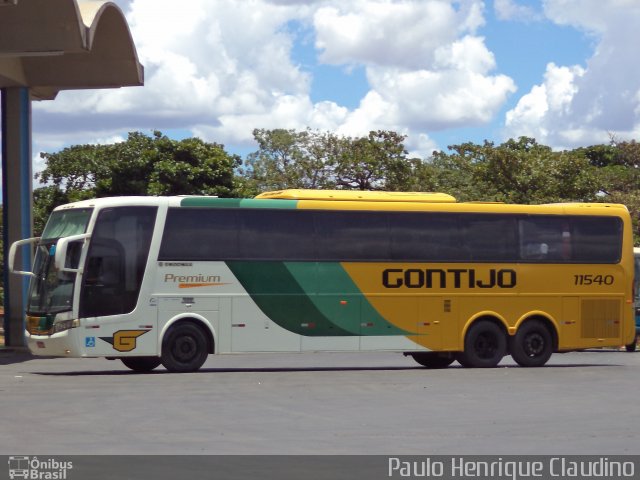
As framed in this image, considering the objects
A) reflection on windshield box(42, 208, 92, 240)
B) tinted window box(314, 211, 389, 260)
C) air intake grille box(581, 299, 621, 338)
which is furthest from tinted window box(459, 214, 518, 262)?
reflection on windshield box(42, 208, 92, 240)

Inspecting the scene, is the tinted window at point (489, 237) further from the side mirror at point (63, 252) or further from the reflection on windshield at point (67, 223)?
the side mirror at point (63, 252)

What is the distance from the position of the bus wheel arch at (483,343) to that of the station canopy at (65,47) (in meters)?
8.96

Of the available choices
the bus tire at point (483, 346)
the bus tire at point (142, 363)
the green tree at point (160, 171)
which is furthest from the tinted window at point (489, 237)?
the green tree at point (160, 171)

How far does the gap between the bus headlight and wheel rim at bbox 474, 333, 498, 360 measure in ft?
24.1

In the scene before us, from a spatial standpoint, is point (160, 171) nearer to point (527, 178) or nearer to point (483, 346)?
point (527, 178)

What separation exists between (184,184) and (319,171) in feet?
30.8

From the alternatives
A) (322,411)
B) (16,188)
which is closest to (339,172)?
(16,188)

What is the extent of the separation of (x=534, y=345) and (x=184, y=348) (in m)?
6.75

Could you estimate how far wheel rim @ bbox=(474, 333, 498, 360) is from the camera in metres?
23.2

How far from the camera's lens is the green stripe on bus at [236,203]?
21.5 m

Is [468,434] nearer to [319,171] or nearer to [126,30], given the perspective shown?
[126,30]

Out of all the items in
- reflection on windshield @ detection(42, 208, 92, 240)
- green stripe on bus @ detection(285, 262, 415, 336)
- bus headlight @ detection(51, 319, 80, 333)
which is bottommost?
bus headlight @ detection(51, 319, 80, 333)
